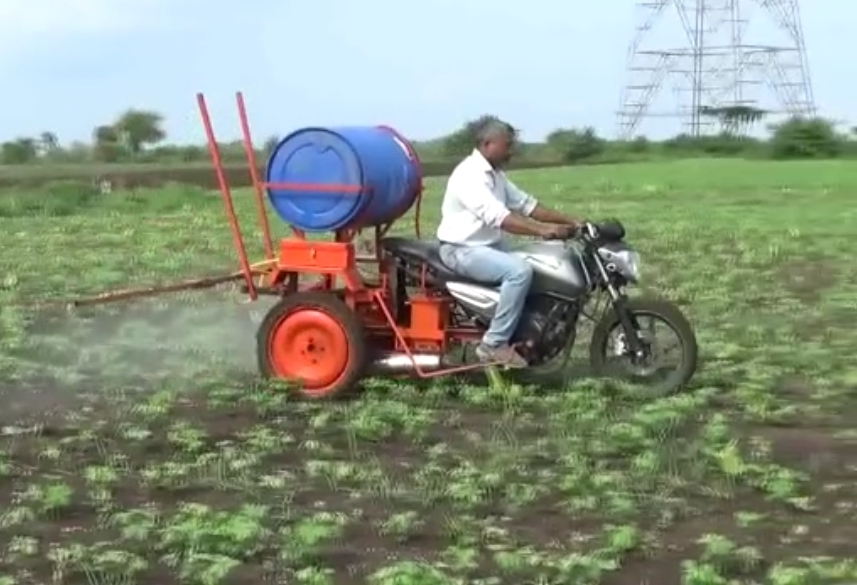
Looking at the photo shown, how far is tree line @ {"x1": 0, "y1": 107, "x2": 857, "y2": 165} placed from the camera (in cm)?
5028

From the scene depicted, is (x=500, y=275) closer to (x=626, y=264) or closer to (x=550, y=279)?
(x=550, y=279)

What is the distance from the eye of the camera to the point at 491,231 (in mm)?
10836

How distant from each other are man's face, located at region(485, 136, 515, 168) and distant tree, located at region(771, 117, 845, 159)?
39677 millimetres

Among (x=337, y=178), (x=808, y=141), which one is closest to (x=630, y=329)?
(x=337, y=178)

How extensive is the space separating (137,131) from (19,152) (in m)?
3.79

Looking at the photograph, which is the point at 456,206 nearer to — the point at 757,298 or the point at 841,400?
the point at 841,400

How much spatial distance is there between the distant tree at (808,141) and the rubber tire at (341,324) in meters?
39.8

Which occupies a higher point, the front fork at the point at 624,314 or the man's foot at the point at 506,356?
the front fork at the point at 624,314

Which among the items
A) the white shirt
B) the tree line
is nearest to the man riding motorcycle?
the white shirt

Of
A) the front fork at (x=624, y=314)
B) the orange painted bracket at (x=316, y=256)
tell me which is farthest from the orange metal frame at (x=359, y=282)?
the front fork at (x=624, y=314)

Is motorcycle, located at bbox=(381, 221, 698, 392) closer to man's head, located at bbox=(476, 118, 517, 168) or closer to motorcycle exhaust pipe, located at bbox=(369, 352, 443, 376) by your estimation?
motorcycle exhaust pipe, located at bbox=(369, 352, 443, 376)

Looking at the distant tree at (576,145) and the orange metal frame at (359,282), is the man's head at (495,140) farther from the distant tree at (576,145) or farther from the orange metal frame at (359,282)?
the distant tree at (576,145)

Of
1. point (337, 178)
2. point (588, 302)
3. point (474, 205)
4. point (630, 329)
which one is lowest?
point (630, 329)

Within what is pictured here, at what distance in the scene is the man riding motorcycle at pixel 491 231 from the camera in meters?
10.6
